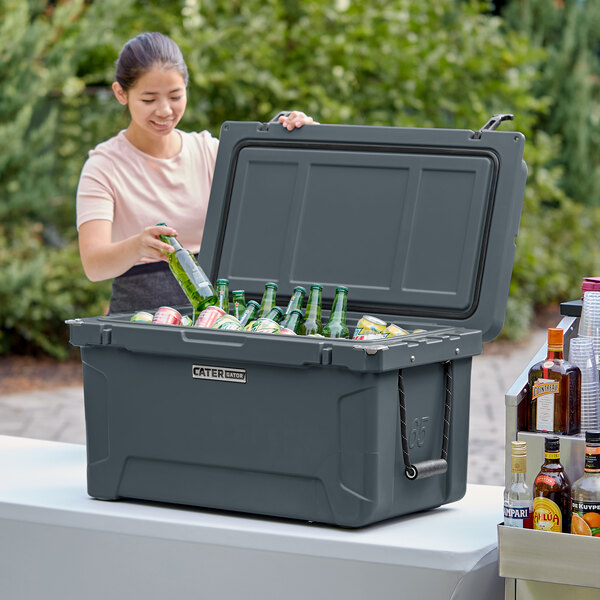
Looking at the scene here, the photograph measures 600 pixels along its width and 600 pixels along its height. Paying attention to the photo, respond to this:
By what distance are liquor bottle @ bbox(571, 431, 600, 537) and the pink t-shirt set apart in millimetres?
1443

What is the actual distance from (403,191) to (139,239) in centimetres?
64

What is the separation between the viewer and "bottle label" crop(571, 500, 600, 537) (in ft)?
6.39

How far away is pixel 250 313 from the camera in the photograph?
2.54 m

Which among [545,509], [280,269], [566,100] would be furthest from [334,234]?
[566,100]

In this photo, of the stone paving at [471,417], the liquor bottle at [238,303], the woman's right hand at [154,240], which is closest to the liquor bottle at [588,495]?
the liquor bottle at [238,303]

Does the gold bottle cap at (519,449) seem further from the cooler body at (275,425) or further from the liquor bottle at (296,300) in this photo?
the liquor bottle at (296,300)

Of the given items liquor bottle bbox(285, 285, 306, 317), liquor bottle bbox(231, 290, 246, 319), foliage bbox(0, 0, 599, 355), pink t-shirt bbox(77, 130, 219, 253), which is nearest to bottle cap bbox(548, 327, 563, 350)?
liquor bottle bbox(285, 285, 306, 317)

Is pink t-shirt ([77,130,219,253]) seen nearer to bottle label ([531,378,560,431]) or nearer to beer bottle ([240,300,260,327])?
beer bottle ([240,300,260,327])

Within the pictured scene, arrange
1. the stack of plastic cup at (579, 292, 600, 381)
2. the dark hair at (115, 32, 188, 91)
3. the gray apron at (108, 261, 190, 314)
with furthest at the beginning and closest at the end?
the gray apron at (108, 261, 190, 314), the dark hair at (115, 32, 188, 91), the stack of plastic cup at (579, 292, 600, 381)

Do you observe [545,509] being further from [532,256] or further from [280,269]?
[532,256]

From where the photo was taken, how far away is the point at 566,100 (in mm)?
11047

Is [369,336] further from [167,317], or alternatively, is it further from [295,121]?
[295,121]

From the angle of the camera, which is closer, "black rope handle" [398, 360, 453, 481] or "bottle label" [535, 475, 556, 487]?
"bottle label" [535, 475, 556, 487]

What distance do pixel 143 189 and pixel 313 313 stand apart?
73 centimetres
